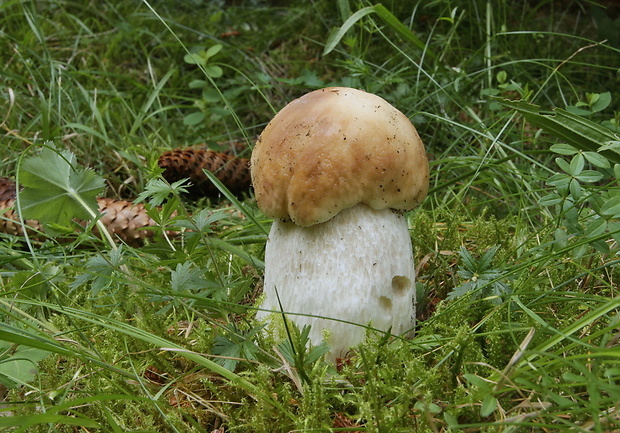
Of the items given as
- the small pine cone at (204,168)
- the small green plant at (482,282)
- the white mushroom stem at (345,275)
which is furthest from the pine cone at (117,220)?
the small green plant at (482,282)

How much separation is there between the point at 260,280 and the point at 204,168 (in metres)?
0.83

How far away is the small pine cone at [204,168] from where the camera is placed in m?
2.70

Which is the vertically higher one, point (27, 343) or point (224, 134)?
point (27, 343)

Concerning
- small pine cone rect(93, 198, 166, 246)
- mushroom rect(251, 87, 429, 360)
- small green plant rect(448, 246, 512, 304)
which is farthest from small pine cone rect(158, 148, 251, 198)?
small green plant rect(448, 246, 512, 304)

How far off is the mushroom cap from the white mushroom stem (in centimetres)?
8

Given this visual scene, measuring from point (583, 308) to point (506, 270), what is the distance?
26cm

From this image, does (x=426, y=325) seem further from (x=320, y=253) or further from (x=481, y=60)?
(x=481, y=60)

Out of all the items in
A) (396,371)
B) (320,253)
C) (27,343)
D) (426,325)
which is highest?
(27,343)

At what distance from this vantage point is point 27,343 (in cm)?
120

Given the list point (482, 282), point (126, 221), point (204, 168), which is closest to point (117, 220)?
point (126, 221)

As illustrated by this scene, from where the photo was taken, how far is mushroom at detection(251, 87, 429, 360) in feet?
4.92

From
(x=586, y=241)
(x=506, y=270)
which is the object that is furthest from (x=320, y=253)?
(x=586, y=241)

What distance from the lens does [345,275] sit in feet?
5.22

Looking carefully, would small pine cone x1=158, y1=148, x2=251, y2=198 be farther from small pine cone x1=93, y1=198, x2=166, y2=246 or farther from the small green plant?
the small green plant
